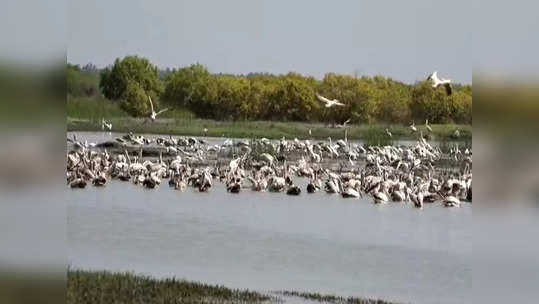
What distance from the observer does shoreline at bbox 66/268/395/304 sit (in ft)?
12.9

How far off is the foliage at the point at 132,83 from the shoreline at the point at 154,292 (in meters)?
0.78

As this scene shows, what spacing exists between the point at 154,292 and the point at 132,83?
974mm

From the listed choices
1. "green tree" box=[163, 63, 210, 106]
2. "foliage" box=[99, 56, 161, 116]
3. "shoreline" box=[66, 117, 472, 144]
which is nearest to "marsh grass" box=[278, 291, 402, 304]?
"shoreline" box=[66, 117, 472, 144]

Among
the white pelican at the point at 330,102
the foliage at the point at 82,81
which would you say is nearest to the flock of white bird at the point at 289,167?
the white pelican at the point at 330,102

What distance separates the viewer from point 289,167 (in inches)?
164

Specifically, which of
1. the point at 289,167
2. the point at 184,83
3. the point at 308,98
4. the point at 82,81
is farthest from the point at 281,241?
the point at 82,81

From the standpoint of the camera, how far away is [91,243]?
4.29 meters

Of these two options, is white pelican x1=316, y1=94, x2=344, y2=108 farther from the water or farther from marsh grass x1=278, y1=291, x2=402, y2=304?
marsh grass x1=278, y1=291, x2=402, y2=304
